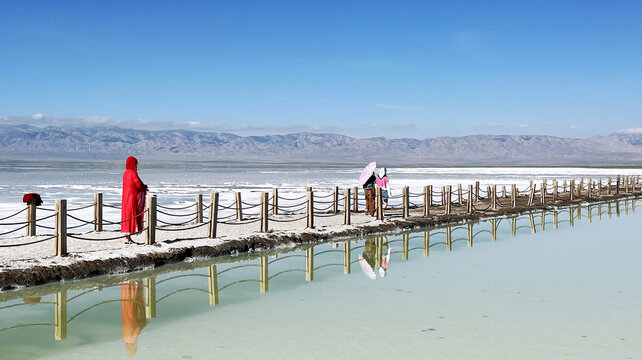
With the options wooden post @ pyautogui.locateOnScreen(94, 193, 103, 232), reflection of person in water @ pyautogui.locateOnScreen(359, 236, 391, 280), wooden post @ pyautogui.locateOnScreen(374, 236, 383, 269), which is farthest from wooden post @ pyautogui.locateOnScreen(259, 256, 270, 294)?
wooden post @ pyautogui.locateOnScreen(94, 193, 103, 232)

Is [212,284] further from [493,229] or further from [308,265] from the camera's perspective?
[493,229]

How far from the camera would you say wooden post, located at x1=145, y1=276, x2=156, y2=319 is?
8367 millimetres

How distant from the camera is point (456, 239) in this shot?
16.0m

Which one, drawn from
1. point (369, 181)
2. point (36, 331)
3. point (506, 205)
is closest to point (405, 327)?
point (36, 331)

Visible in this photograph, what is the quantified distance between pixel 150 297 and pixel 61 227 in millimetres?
2450

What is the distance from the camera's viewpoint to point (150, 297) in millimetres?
9320

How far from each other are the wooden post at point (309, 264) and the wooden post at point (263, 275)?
0.63 meters

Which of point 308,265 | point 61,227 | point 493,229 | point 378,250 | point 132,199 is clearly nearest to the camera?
point 61,227

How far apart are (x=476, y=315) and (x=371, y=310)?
1239mm

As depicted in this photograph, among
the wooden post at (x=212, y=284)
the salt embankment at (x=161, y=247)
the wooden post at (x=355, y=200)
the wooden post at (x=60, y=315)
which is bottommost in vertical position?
the wooden post at (x=60, y=315)

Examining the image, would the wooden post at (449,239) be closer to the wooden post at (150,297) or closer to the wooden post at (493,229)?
the wooden post at (493,229)

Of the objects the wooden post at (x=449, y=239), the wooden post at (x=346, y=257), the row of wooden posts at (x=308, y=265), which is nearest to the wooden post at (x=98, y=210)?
the row of wooden posts at (x=308, y=265)

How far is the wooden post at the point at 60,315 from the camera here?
742 centimetres

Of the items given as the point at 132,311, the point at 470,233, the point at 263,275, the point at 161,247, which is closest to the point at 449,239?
→ the point at 470,233
